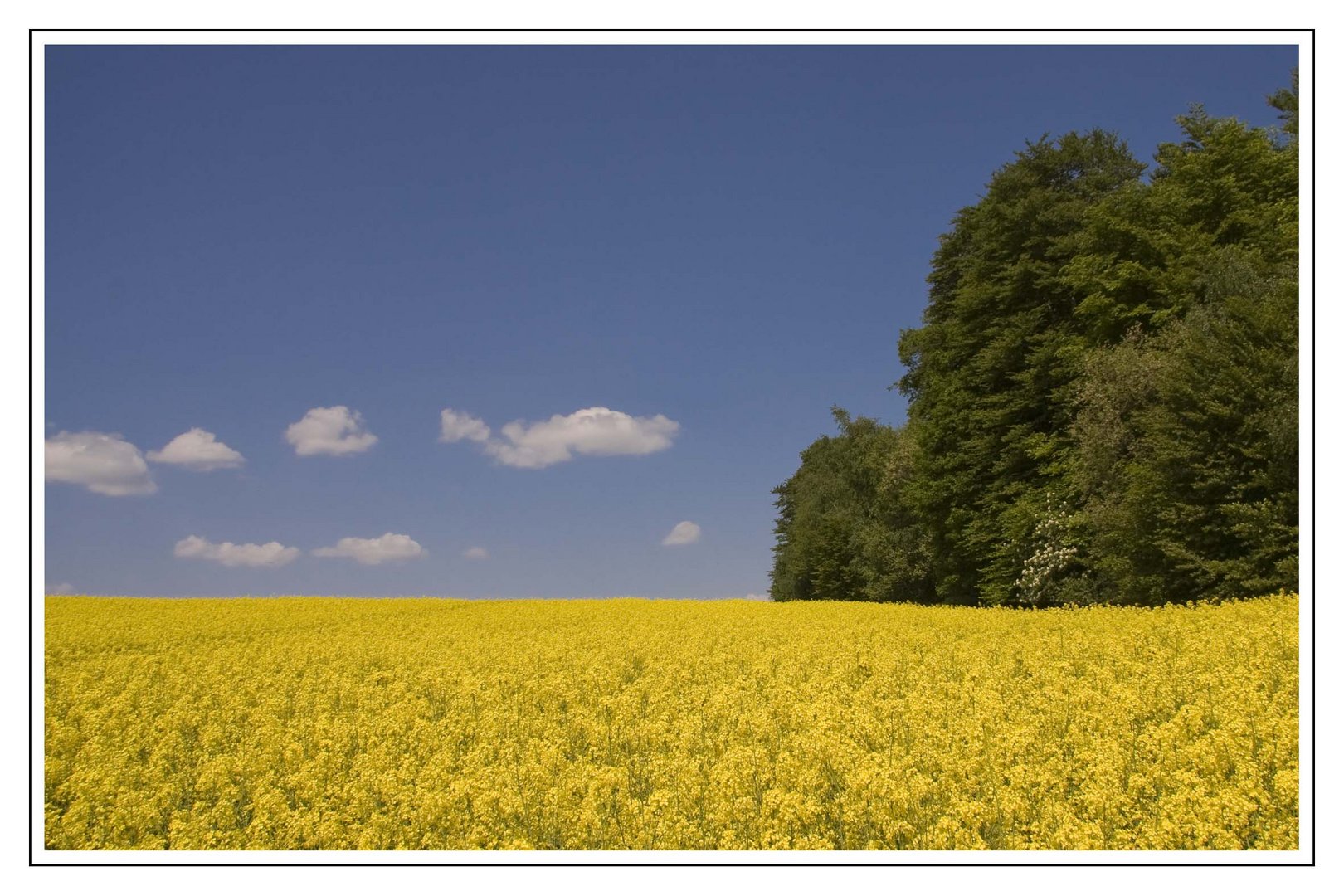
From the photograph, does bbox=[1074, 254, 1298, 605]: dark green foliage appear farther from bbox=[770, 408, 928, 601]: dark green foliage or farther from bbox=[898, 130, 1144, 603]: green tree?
bbox=[770, 408, 928, 601]: dark green foliage

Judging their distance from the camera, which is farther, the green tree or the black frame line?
the green tree

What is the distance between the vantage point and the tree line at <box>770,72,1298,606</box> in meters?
16.8

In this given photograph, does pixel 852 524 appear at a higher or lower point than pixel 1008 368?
lower

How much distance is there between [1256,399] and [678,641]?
11.7m

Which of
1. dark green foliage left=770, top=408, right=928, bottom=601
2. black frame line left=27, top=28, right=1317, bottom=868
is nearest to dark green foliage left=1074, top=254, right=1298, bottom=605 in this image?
dark green foliage left=770, top=408, right=928, bottom=601

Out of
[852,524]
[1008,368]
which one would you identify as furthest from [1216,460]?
[852,524]

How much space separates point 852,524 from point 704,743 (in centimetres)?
3337

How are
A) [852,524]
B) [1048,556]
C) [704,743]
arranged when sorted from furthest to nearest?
[852,524]
[1048,556]
[704,743]

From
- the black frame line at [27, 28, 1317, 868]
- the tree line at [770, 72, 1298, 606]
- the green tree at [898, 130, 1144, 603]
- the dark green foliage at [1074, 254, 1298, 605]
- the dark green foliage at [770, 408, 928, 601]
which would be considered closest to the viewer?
the black frame line at [27, 28, 1317, 868]

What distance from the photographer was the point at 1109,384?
855 inches

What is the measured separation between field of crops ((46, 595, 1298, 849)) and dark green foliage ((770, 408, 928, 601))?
18937mm

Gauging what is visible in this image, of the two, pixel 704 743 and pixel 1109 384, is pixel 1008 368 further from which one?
pixel 704 743
